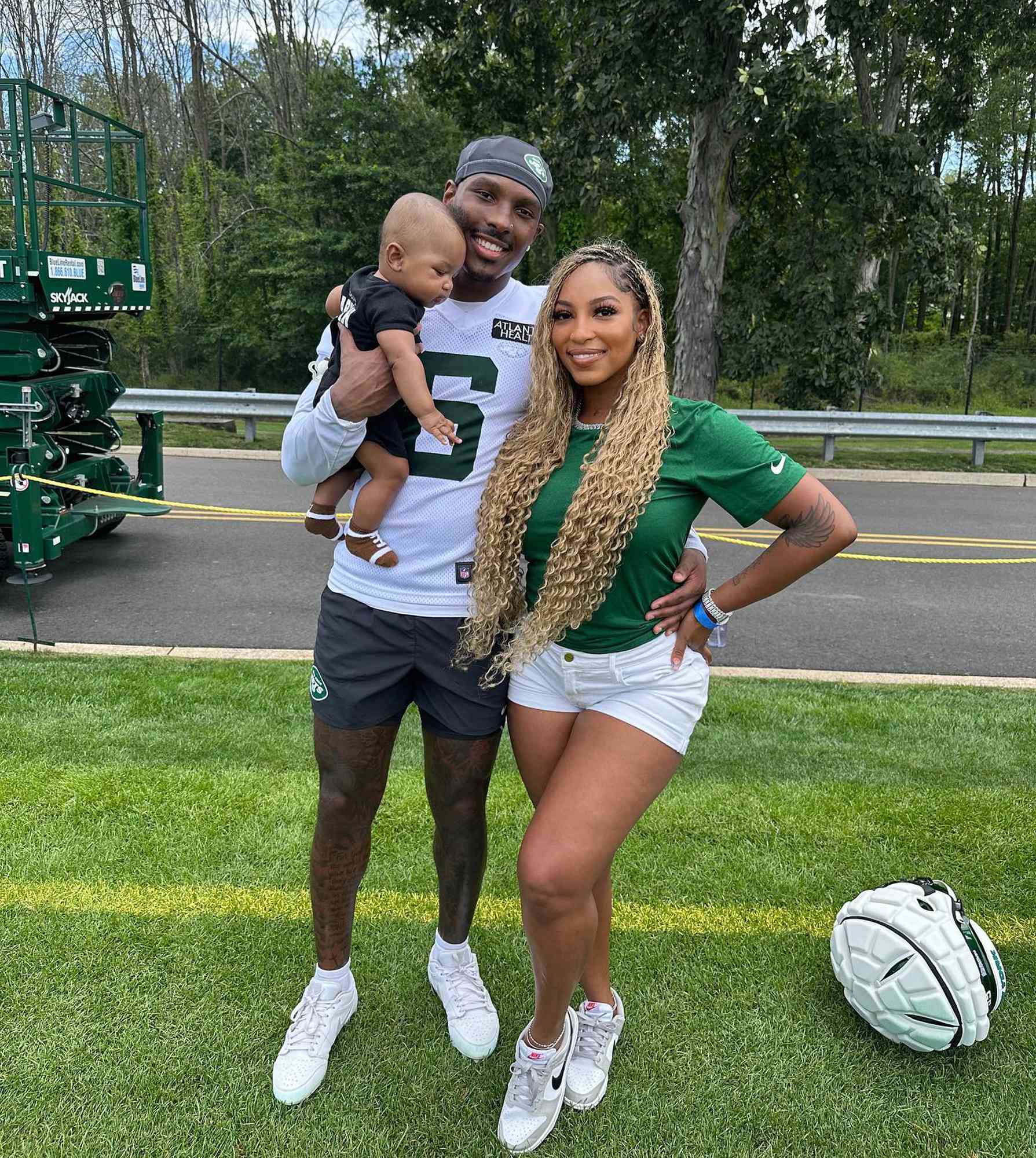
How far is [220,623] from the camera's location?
6.10 m

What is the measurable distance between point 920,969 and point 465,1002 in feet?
3.85

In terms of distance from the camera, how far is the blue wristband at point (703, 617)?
6.74 feet

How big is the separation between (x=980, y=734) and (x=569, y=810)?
3.26m

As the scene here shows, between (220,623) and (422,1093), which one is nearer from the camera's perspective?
(422,1093)

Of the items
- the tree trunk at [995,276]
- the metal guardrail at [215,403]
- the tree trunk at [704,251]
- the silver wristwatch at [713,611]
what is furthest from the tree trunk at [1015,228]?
the silver wristwatch at [713,611]

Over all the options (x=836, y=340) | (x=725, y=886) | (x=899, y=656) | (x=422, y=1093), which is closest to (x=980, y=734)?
(x=899, y=656)

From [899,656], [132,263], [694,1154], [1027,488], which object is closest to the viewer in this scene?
[694,1154]

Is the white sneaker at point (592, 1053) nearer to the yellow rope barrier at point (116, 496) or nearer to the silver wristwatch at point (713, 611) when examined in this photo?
the silver wristwatch at point (713, 611)

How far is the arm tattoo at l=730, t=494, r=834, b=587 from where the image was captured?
200 centimetres

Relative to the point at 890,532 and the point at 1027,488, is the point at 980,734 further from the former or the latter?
the point at 1027,488

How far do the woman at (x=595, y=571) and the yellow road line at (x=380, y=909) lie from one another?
0.85 meters

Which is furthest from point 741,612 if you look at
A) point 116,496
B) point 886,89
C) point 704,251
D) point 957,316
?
point 957,316

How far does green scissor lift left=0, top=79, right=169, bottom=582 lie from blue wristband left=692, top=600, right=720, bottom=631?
5.44 m

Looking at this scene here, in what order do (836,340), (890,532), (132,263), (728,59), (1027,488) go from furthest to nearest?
(836,340), (1027,488), (728,59), (890,532), (132,263)
